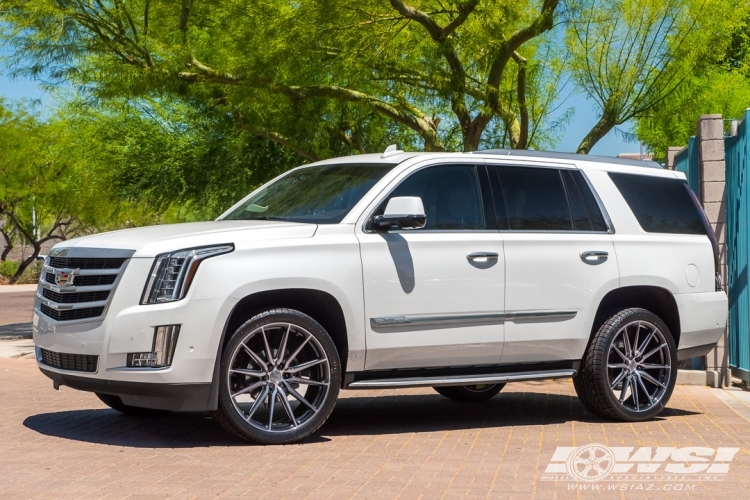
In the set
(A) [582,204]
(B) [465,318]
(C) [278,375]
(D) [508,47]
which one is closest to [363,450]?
(C) [278,375]

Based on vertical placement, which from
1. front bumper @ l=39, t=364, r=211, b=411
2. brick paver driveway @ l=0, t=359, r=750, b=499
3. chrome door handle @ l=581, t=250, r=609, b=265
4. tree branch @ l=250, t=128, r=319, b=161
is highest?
tree branch @ l=250, t=128, r=319, b=161

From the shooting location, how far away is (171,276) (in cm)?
743

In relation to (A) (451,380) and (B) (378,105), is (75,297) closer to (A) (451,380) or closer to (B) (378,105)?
(A) (451,380)

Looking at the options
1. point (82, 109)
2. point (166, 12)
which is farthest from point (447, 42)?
point (82, 109)

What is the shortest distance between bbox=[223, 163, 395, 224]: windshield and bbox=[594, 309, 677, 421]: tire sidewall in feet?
7.21

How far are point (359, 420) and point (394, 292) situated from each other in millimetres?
1590

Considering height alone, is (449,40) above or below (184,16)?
below

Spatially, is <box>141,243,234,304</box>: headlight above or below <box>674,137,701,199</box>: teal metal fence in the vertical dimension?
below

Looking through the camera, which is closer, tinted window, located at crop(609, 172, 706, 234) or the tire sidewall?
the tire sidewall

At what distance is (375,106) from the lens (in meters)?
16.8

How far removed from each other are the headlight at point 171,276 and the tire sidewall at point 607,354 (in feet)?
11.1

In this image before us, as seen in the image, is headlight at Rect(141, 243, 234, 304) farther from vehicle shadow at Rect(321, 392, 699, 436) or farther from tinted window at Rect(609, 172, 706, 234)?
tinted window at Rect(609, 172, 706, 234)

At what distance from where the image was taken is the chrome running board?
8.11 m

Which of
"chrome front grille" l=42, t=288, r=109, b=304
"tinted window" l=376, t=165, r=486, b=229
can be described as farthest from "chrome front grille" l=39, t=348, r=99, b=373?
"tinted window" l=376, t=165, r=486, b=229
